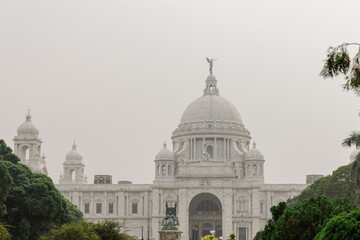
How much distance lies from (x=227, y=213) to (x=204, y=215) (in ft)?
26.6

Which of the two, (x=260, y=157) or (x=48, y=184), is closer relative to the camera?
(x=48, y=184)

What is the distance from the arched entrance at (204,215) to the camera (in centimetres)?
11331

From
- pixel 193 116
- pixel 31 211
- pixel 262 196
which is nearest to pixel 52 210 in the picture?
pixel 31 211

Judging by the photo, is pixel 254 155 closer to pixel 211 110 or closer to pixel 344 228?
pixel 211 110

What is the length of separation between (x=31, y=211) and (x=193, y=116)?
227ft

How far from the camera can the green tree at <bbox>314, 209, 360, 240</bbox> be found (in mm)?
21125

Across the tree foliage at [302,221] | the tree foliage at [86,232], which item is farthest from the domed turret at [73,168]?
the tree foliage at [302,221]

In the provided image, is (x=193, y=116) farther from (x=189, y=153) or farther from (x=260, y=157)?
(x=260, y=157)

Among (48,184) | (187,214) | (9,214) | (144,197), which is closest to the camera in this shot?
(9,214)

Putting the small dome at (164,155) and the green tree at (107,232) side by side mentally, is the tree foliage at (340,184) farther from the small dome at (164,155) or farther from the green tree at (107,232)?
the small dome at (164,155)

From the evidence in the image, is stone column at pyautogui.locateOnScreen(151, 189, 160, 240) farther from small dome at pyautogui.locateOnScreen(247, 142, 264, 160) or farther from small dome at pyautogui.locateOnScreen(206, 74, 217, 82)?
small dome at pyautogui.locateOnScreen(206, 74, 217, 82)

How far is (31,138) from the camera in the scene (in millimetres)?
110875

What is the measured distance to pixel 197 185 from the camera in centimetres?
10856

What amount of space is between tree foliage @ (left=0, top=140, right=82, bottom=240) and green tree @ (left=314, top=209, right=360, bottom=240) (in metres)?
37.4
